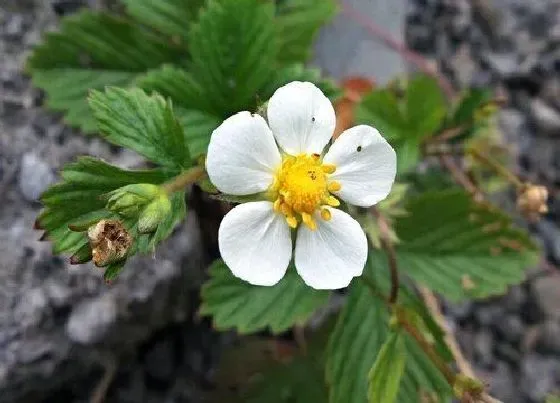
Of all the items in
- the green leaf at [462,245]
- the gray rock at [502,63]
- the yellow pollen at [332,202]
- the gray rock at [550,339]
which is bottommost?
the gray rock at [550,339]

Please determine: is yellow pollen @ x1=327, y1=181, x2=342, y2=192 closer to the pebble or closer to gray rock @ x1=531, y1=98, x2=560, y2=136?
the pebble

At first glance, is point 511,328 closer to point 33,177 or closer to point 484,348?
point 484,348

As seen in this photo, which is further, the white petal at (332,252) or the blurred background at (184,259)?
the blurred background at (184,259)

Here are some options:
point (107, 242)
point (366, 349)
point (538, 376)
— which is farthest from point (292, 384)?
point (107, 242)

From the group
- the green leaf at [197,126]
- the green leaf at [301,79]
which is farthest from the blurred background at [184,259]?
the green leaf at [301,79]

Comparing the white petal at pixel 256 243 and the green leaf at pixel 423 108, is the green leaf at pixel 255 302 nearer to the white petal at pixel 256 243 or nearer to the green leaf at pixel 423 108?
the white petal at pixel 256 243

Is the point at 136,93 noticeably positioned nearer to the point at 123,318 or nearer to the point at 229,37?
the point at 229,37

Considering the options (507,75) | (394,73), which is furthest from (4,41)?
(507,75)
